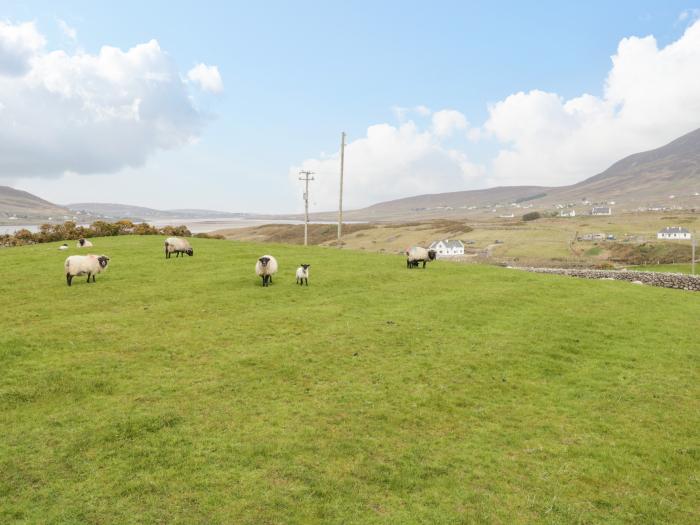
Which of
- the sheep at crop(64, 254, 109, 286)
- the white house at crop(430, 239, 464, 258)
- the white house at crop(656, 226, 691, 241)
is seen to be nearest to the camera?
the sheep at crop(64, 254, 109, 286)

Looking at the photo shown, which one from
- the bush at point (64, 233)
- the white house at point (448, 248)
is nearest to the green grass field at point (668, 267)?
the white house at point (448, 248)

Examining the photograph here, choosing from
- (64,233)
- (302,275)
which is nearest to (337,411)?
(302,275)

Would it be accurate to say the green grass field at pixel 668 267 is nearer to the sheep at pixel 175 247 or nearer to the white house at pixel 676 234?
the white house at pixel 676 234

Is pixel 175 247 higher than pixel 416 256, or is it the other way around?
pixel 175 247

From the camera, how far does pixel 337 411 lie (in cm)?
1211

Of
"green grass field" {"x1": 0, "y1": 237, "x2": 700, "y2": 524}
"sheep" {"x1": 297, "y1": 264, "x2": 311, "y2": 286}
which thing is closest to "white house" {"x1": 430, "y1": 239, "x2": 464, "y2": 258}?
"sheep" {"x1": 297, "y1": 264, "x2": 311, "y2": 286}

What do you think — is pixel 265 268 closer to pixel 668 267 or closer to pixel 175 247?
pixel 175 247

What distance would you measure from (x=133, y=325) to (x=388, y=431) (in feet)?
40.0

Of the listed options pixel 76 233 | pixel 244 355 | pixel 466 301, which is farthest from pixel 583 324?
pixel 76 233

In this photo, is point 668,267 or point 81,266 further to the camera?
point 668,267

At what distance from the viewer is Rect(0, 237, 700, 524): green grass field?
29.2ft

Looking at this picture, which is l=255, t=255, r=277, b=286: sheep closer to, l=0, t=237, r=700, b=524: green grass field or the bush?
l=0, t=237, r=700, b=524: green grass field

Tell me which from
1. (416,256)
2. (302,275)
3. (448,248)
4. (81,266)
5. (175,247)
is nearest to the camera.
Result: (81,266)

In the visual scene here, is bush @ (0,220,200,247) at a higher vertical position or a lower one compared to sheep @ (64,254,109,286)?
higher
